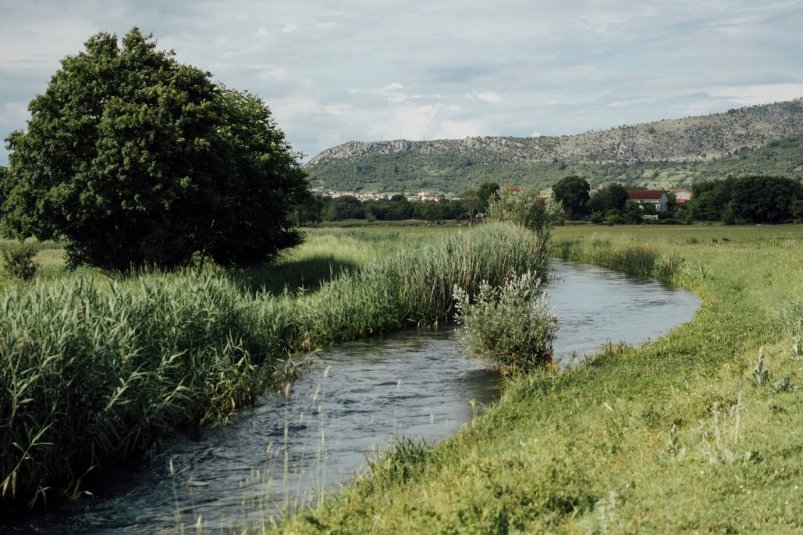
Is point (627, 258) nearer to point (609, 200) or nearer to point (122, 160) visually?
point (122, 160)

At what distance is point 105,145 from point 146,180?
1723 mm

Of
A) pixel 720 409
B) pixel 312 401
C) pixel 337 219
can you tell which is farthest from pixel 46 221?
pixel 337 219

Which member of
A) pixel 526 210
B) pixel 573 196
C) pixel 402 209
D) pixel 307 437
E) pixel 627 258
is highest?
pixel 573 196

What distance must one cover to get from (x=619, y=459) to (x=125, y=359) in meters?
7.93

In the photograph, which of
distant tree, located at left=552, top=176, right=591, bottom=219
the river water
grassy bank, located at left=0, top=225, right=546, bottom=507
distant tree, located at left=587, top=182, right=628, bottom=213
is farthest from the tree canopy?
grassy bank, located at left=0, top=225, right=546, bottom=507

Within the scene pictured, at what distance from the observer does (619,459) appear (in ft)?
32.2

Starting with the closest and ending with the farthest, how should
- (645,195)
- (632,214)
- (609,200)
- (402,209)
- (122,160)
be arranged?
1. (122,160)
2. (632,214)
3. (402,209)
4. (609,200)
5. (645,195)

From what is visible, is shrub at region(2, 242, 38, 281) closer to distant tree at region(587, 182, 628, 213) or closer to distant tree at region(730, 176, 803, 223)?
distant tree at region(730, 176, 803, 223)

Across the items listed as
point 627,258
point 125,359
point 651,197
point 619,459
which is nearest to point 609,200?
point 651,197

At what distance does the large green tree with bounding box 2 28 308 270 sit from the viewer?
2703 cm

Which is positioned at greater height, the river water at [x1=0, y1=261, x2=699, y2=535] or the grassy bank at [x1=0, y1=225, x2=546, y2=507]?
the grassy bank at [x1=0, y1=225, x2=546, y2=507]

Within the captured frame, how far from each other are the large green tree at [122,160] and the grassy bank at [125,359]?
7.12 m

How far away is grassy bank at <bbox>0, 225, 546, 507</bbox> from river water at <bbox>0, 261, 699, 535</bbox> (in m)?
0.64

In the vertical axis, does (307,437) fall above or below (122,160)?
below
